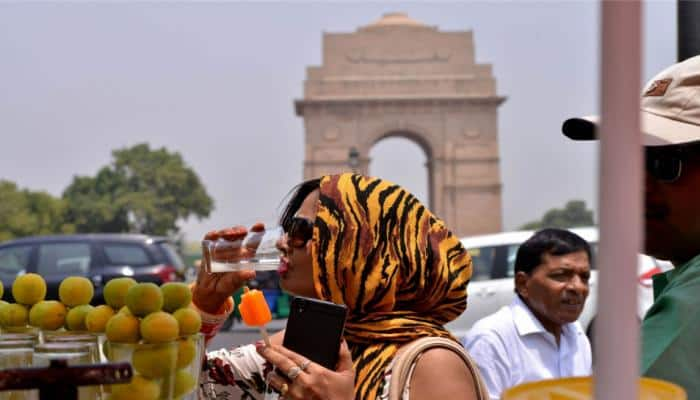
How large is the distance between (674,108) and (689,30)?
6.70 feet

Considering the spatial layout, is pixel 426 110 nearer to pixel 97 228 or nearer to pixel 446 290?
pixel 97 228

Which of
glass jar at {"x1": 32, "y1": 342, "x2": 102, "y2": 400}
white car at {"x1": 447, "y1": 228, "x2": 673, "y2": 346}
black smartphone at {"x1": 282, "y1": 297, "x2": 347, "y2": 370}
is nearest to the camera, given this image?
glass jar at {"x1": 32, "y1": 342, "x2": 102, "y2": 400}

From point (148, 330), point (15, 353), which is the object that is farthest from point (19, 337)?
point (148, 330)

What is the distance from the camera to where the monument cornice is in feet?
183

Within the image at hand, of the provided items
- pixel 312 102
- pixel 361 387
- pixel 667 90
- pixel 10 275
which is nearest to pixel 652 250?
pixel 667 90

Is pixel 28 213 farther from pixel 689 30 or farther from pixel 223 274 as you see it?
pixel 223 274

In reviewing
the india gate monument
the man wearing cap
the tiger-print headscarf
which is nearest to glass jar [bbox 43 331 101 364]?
the tiger-print headscarf

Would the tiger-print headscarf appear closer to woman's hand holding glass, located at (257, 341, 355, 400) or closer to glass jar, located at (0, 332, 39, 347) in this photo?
woman's hand holding glass, located at (257, 341, 355, 400)

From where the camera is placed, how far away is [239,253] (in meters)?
2.26

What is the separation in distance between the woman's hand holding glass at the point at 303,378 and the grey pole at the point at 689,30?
2.25m

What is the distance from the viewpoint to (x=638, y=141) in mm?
742

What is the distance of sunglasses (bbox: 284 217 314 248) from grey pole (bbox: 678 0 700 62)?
2.03m

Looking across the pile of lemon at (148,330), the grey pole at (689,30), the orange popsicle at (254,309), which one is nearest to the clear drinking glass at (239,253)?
the orange popsicle at (254,309)

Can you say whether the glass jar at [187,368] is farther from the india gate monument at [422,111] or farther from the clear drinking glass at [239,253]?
the india gate monument at [422,111]
